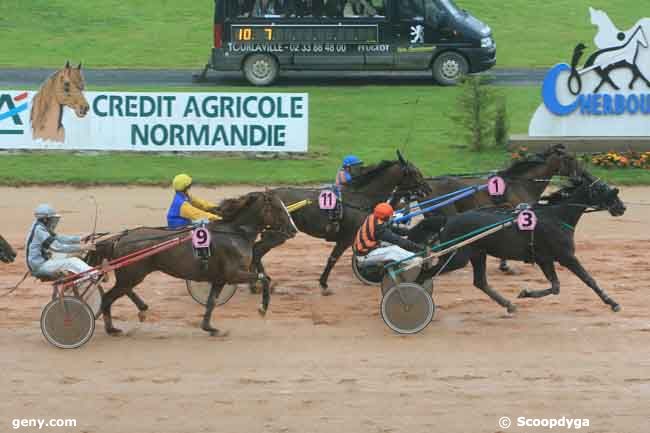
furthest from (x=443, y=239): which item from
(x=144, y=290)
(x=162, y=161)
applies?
(x=162, y=161)

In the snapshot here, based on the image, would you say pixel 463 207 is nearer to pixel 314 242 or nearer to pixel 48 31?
pixel 314 242

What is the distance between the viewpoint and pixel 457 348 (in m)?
11.6

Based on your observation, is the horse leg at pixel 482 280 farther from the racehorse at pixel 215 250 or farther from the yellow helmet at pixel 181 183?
the yellow helmet at pixel 181 183

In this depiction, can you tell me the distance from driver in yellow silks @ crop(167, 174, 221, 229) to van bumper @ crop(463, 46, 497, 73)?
14698mm

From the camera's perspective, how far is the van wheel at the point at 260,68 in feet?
86.5

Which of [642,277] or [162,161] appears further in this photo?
[162,161]

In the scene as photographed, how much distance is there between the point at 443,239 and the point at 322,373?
2.44 m

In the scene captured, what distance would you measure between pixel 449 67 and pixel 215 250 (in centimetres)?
1552

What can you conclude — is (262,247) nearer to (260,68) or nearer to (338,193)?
(338,193)

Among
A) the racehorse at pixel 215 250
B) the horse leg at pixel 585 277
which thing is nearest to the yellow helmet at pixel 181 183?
the racehorse at pixel 215 250

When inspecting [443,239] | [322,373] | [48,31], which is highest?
[48,31]

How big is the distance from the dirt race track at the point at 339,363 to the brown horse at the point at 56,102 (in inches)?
236

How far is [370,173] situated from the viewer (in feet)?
45.4

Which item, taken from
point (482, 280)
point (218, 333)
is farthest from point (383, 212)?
point (218, 333)
